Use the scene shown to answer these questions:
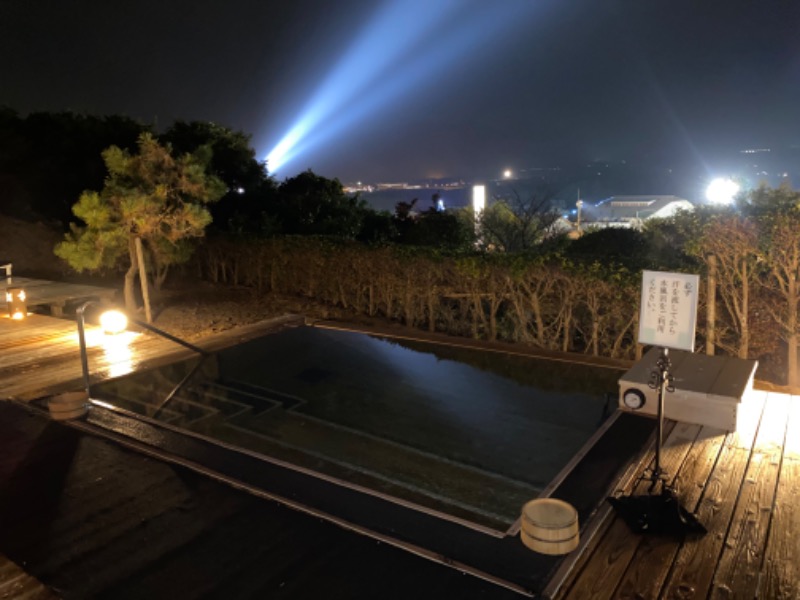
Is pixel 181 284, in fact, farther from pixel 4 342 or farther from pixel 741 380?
pixel 741 380

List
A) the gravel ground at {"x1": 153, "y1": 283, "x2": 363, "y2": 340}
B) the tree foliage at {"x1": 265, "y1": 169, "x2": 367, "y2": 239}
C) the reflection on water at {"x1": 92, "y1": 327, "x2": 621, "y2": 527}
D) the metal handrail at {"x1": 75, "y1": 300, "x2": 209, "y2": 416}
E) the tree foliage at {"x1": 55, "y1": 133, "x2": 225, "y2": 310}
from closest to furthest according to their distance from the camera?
the reflection on water at {"x1": 92, "y1": 327, "x2": 621, "y2": 527}, the metal handrail at {"x1": 75, "y1": 300, "x2": 209, "y2": 416}, the tree foliage at {"x1": 55, "y1": 133, "x2": 225, "y2": 310}, the gravel ground at {"x1": 153, "y1": 283, "x2": 363, "y2": 340}, the tree foliage at {"x1": 265, "y1": 169, "x2": 367, "y2": 239}

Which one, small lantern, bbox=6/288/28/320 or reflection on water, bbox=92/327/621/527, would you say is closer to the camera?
reflection on water, bbox=92/327/621/527

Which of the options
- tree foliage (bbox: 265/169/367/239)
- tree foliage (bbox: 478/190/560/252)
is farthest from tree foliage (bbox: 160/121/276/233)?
tree foliage (bbox: 478/190/560/252)

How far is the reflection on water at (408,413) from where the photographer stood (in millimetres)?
4551

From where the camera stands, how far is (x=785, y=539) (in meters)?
3.07

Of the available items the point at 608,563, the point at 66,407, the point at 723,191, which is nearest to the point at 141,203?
the point at 66,407

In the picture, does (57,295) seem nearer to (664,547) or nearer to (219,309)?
(219,309)

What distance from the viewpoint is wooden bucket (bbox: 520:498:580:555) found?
10.0 ft

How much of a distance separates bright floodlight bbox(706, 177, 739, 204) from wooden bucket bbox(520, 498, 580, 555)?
894 centimetres

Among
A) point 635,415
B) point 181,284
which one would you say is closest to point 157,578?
point 635,415

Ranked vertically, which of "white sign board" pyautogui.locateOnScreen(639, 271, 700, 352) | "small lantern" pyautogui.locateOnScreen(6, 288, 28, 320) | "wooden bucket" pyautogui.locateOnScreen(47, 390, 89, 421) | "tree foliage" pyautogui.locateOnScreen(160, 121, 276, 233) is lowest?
"wooden bucket" pyautogui.locateOnScreen(47, 390, 89, 421)

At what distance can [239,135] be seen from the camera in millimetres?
17656

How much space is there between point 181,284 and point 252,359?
6.20 metres

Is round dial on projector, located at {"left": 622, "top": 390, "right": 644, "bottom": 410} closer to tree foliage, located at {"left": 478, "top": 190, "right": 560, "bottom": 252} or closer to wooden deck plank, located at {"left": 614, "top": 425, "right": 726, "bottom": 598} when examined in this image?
wooden deck plank, located at {"left": 614, "top": 425, "right": 726, "bottom": 598}
